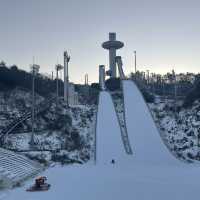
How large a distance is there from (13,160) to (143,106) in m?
17.2

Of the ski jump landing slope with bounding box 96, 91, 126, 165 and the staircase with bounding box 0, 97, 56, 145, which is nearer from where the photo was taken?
the ski jump landing slope with bounding box 96, 91, 126, 165

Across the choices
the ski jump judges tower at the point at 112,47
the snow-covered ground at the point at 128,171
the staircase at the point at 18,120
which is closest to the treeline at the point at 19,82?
the staircase at the point at 18,120

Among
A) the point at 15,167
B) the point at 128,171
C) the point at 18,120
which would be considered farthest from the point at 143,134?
the point at 18,120

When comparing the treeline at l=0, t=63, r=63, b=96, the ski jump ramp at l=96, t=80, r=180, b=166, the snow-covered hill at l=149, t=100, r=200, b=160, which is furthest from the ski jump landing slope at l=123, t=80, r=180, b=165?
the treeline at l=0, t=63, r=63, b=96

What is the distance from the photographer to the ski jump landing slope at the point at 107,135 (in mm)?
28992

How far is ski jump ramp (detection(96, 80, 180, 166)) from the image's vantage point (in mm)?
28594

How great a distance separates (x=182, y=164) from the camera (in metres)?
26.3

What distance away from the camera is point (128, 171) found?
22453 mm

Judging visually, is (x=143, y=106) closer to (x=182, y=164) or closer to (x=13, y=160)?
(x=182, y=164)

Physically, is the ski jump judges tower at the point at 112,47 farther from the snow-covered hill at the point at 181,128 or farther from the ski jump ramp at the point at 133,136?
the ski jump ramp at the point at 133,136

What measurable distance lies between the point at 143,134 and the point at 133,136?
924 millimetres

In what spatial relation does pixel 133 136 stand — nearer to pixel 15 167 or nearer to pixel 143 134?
pixel 143 134

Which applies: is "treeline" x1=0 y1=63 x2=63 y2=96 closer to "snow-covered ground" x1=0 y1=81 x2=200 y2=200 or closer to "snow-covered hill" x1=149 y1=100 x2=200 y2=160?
"snow-covered ground" x1=0 y1=81 x2=200 y2=200

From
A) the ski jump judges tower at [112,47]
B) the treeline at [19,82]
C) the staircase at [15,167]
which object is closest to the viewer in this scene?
the staircase at [15,167]
